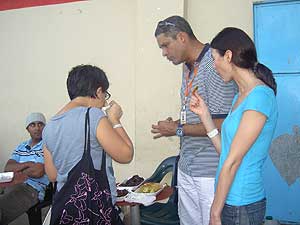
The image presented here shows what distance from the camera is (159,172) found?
3664 millimetres

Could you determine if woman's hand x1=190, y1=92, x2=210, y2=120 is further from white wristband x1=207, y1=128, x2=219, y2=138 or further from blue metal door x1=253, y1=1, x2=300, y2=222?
blue metal door x1=253, y1=1, x2=300, y2=222

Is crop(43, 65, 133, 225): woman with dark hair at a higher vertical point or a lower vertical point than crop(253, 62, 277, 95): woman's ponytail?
lower

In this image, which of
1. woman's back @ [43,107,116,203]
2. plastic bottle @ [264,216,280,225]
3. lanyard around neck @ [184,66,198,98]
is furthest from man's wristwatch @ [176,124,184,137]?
plastic bottle @ [264,216,280,225]

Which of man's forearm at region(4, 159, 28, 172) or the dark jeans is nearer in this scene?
the dark jeans

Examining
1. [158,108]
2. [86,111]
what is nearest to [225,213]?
[86,111]

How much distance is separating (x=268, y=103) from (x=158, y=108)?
2.57 m

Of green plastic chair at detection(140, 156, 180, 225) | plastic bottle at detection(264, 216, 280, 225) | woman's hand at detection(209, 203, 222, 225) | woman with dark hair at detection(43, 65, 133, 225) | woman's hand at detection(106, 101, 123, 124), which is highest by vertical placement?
woman's hand at detection(106, 101, 123, 124)

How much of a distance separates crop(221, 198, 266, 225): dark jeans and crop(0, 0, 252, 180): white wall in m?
2.42

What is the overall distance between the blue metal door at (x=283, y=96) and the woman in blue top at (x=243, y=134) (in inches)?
72.3

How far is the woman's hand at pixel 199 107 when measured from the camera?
2.03 meters

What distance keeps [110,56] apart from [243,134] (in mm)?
3332

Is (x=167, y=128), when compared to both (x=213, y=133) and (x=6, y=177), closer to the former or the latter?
(x=213, y=133)

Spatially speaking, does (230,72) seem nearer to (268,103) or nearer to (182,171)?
(268,103)

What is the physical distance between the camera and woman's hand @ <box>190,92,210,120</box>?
203 cm
